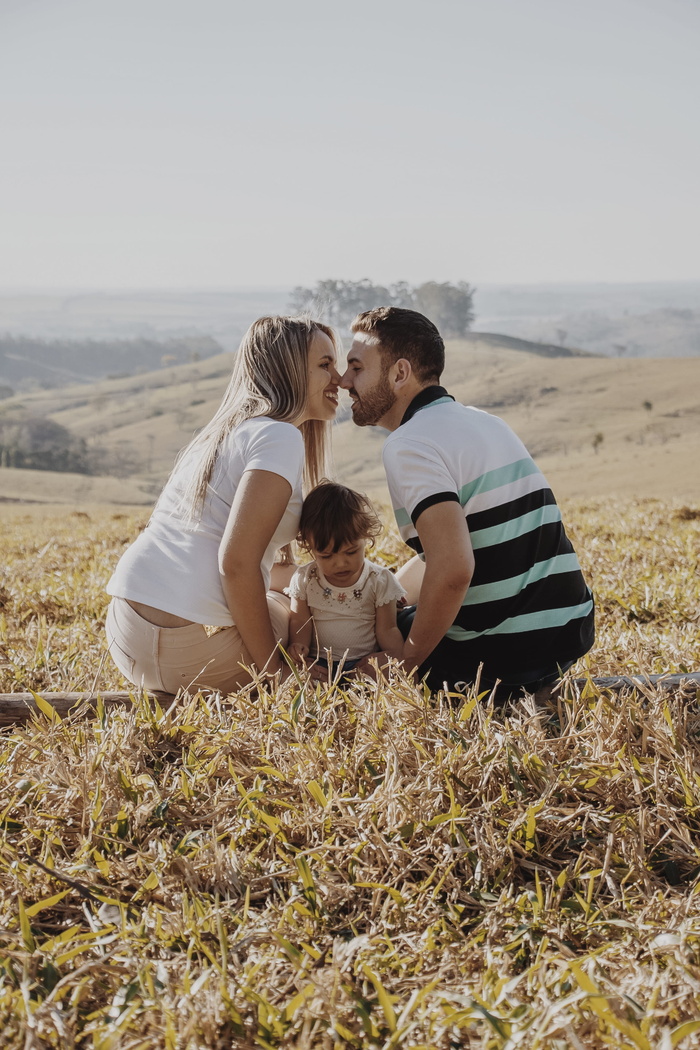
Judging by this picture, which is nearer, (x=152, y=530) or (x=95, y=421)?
(x=152, y=530)

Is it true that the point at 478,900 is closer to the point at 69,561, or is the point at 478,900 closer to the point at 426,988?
the point at 426,988

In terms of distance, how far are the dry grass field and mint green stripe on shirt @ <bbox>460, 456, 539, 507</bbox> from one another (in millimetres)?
819

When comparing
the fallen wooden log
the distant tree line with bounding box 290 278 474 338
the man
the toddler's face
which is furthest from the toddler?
the distant tree line with bounding box 290 278 474 338

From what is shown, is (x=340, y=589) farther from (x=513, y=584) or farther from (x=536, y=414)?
→ (x=536, y=414)

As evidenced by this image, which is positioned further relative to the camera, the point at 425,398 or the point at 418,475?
the point at 425,398

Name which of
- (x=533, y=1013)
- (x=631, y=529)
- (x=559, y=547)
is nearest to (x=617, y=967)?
(x=533, y=1013)

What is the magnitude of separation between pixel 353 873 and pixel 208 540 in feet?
5.45

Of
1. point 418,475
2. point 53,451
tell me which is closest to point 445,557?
point 418,475

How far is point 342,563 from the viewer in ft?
12.4

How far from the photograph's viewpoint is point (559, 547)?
11.5 ft

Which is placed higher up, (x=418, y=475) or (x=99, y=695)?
(x=418, y=475)

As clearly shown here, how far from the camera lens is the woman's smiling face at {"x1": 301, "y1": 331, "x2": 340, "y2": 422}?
12.8 ft

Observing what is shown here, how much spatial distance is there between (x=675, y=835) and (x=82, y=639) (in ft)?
11.8

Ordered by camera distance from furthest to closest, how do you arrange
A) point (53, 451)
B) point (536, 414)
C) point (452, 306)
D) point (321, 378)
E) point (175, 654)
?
1. point (452, 306)
2. point (53, 451)
3. point (536, 414)
4. point (321, 378)
5. point (175, 654)
